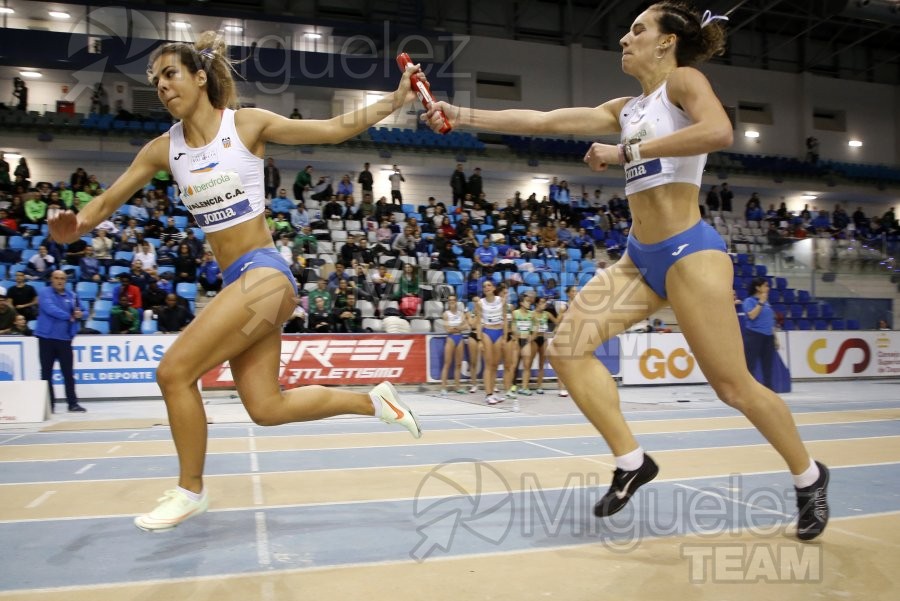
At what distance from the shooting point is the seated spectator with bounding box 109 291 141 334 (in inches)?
A: 481

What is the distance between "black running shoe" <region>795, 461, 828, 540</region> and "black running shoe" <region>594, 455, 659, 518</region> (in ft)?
2.33

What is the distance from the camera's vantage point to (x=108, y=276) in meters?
13.9

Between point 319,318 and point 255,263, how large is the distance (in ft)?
32.5

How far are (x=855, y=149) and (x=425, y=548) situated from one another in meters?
37.3

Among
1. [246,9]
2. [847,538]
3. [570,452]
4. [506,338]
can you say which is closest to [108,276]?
[506,338]

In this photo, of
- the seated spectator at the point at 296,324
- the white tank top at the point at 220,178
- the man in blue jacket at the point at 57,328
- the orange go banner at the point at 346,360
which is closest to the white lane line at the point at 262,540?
the white tank top at the point at 220,178

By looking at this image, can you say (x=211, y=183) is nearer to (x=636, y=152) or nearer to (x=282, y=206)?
(x=636, y=152)

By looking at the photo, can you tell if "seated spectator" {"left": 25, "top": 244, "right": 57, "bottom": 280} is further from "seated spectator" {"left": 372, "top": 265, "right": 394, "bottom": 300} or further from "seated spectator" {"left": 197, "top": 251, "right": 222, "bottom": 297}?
"seated spectator" {"left": 372, "top": 265, "right": 394, "bottom": 300}

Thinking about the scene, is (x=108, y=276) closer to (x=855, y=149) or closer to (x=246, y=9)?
(x=246, y=9)

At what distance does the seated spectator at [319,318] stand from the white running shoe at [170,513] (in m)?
9.85

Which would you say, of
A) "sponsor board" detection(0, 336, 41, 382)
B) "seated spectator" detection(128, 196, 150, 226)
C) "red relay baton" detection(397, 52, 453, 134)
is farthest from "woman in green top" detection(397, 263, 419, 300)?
"red relay baton" detection(397, 52, 453, 134)

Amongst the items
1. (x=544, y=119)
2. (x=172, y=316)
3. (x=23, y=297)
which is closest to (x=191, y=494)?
(x=544, y=119)

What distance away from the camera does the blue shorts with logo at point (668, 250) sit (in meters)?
3.35

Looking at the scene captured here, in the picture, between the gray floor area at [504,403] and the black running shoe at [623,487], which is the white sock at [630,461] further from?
the gray floor area at [504,403]
